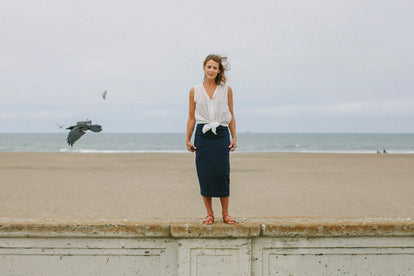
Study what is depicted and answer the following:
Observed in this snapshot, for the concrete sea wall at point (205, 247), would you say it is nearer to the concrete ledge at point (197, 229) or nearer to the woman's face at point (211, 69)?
the concrete ledge at point (197, 229)

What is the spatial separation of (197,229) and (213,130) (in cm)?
91

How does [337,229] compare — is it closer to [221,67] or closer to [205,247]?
[205,247]

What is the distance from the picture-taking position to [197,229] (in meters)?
3.01

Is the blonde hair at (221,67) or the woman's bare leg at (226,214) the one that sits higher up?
the blonde hair at (221,67)

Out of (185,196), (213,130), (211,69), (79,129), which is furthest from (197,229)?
(185,196)

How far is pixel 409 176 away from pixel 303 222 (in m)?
16.1

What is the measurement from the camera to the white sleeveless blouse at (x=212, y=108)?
11.0ft

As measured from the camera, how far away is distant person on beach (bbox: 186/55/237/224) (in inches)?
129

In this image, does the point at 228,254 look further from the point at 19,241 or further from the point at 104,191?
the point at 104,191

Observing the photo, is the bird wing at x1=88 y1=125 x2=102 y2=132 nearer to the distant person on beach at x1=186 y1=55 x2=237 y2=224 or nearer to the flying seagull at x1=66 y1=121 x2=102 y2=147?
the flying seagull at x1=66 y1=121 x2=102 y2=147

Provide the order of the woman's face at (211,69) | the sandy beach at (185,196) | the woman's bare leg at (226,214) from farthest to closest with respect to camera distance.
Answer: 1. the sandy beach at (185,196)
2. the woman's face at (211,69)
3. the woman's bare leg at (226,214)

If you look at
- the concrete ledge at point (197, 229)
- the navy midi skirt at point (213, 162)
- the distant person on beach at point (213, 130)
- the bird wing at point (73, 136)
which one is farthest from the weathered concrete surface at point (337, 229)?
the bird wing at point (73, 136)

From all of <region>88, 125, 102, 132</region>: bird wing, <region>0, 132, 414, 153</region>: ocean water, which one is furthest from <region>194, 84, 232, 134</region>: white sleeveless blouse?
<region>0, 132, 414, 153</region>: ocean water

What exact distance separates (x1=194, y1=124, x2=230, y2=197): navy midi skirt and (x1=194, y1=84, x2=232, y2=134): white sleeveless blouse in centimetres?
9
